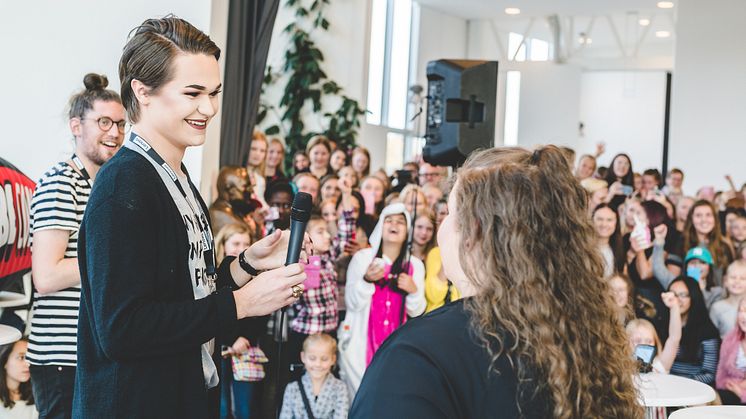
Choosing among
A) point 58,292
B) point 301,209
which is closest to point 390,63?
point 58,292

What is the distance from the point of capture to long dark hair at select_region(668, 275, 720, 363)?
4859 mm

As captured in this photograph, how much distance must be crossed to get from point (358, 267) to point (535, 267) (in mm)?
3636

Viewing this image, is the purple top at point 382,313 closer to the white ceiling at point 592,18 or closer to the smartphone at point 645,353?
the smartphone at point 645,353

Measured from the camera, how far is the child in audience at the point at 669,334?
4.31 m

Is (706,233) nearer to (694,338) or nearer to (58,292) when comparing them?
(694,338)

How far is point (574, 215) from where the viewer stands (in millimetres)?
1203

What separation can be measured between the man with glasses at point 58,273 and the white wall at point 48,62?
3.82ft

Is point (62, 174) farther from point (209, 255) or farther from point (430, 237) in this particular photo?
point (430, 237)

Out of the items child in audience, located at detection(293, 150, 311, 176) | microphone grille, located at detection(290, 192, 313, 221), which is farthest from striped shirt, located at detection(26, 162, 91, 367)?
child in audience, located at detection(293, 150, 311, 176)

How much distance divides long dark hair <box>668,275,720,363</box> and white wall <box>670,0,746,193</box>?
21.8 ft

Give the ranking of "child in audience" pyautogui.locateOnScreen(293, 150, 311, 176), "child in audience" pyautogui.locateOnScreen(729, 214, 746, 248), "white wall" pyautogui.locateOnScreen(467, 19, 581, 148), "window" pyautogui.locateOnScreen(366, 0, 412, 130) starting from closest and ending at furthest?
"child in audience" pyautogui.locateOnScreen(729, 214, 746, 248)
"child in audience" pyautogui.locateOnScreen(293, 150, 311, 176)
"window" pyautogui.locateOnScreen(366, 0, 412, 130)
"white wall" pyautogui.locateOnScreen(467, 19, 581, 148)

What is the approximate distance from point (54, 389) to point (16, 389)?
4.68 ft

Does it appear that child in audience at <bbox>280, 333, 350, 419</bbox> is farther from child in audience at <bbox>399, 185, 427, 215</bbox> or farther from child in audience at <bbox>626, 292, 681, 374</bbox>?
child in audience at <bbox>626, 292, 681, 374</bbox>

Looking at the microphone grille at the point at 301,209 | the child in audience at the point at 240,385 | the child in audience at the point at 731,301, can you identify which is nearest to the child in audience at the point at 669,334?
the child in audience at the point at 731,301
